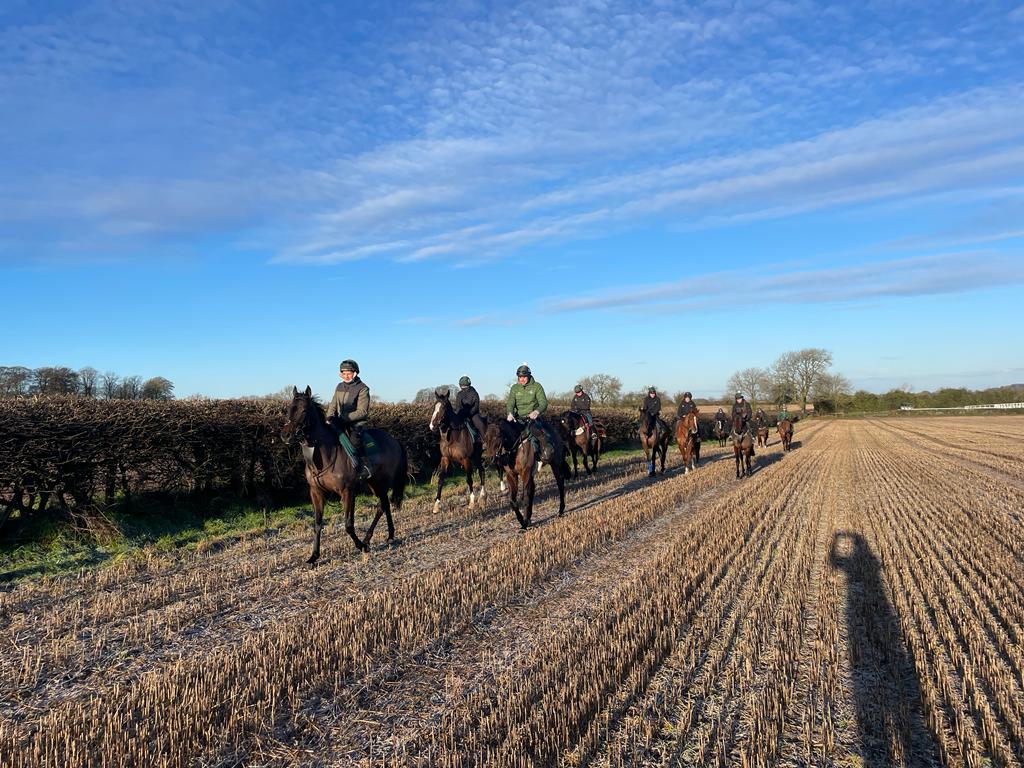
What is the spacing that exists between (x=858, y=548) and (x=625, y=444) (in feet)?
82.6

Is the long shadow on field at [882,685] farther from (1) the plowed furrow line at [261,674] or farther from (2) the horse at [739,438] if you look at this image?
(2) the horse at [739,438]

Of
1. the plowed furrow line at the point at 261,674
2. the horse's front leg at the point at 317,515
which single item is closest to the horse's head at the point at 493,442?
the plowed furrow line at the point at 261,674

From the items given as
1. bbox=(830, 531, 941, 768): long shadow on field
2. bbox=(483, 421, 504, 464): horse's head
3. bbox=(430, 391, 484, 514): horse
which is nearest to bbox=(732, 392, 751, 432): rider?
bbox=(430, 391, 484, 514): horse

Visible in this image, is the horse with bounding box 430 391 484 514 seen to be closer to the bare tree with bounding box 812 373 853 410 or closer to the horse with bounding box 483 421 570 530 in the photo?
the horse with bounding box 483 421 570 530

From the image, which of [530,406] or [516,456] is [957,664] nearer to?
[516,456]

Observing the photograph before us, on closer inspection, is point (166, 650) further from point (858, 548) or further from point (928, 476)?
point (928, 476)

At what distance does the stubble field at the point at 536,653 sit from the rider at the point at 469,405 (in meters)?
4.12

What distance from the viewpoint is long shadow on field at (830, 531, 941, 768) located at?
3867mm

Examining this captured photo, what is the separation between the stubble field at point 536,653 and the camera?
397 cm

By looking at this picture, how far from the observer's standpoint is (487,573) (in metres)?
7.80

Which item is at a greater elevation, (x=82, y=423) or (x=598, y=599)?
(x=82, y=423)

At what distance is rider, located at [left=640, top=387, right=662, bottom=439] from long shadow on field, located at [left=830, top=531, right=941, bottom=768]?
1194 centimetres

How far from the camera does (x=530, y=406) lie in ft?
40.0

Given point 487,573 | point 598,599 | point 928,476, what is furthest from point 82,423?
point 928,476
